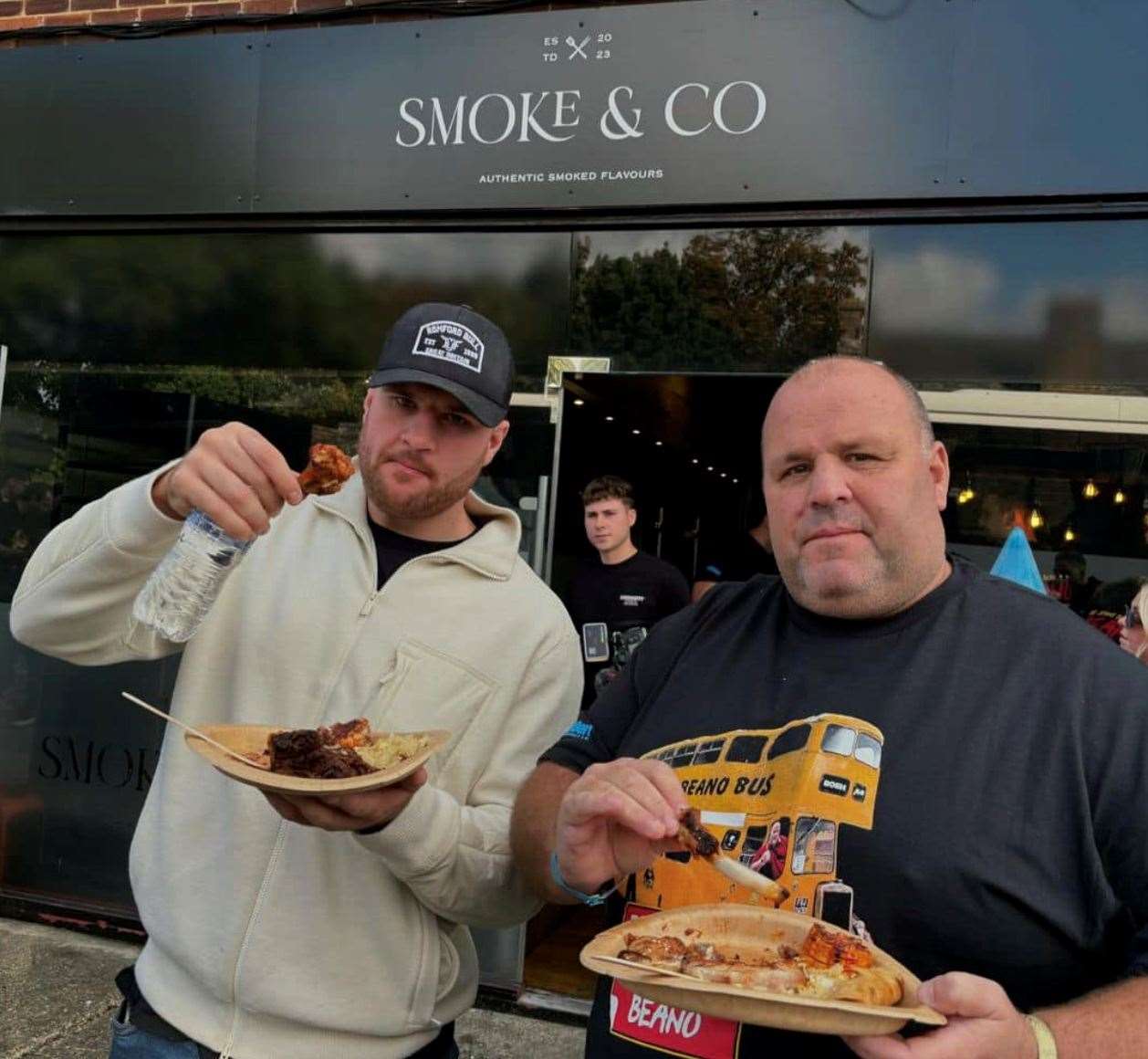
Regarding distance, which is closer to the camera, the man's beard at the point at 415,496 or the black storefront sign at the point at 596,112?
the man's beard at the point at 415,496

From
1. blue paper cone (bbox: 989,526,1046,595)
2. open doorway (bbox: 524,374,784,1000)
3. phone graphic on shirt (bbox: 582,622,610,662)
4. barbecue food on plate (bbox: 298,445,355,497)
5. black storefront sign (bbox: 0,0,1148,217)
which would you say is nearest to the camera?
barbecue food on plate (bbox: 298,445,355,497)

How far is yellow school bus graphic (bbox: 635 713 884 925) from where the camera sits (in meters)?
1.66

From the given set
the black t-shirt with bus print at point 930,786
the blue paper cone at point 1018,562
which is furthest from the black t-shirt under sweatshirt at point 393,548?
the blue paper cone at point 1018,562

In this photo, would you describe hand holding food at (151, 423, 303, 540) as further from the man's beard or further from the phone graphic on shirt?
the phone graphic on shirt

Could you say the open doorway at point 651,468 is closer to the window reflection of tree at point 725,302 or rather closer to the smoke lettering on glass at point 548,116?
the window reflection of tree at point 725,302

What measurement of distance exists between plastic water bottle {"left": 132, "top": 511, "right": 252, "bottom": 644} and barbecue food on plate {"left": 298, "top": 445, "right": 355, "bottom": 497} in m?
0.24

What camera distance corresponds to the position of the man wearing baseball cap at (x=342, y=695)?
191 centimetres

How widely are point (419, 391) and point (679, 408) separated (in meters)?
4.82

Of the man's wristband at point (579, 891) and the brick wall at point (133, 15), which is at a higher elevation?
the brick wall at point (133, 15)

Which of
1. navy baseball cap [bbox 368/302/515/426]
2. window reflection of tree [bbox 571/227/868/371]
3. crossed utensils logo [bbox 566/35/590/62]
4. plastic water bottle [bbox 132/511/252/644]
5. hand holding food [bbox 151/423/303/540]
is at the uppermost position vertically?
crossed utensils logo [bbox 566/35/590/62]

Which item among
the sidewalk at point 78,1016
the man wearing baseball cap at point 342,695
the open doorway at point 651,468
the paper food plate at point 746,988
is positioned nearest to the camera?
the paper food plate at point 746,988

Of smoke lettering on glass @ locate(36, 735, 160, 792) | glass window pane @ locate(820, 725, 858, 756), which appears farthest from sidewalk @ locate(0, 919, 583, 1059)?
glass window pane @ locate(820, 725, 858, 756)

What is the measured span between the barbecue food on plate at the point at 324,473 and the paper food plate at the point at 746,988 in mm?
1013

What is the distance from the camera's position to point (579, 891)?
70.6 inches
